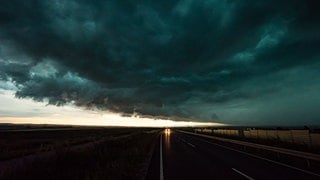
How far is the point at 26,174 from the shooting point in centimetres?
1399

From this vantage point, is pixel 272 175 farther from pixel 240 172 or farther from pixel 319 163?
pixel 319 163

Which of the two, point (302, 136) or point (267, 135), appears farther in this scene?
point (267, 135)

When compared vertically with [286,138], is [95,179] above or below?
below

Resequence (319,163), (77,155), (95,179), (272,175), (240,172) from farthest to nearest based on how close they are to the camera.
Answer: (77,155) < (319,163) < (240,172) < (272,175) < (95,179)

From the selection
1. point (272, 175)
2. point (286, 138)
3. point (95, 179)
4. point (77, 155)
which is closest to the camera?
point (95, 179)

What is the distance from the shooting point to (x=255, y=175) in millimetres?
12484

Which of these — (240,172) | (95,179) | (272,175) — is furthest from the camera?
(240,172)

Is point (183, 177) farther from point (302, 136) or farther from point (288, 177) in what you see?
point (302, 136)

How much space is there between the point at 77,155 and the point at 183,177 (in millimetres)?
11377

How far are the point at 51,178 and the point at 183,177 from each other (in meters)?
5.68

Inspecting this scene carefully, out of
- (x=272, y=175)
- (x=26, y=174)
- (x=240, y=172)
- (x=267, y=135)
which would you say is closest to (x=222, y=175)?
(x=240, y=172)

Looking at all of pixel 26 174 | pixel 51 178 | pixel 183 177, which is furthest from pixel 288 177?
pixel 26 174

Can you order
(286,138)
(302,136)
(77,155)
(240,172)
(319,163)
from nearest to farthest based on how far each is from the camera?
(240,172) < (319,163) < (77,155) < (302,136) < (286,138)

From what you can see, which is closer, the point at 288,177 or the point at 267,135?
the point at 288,177
